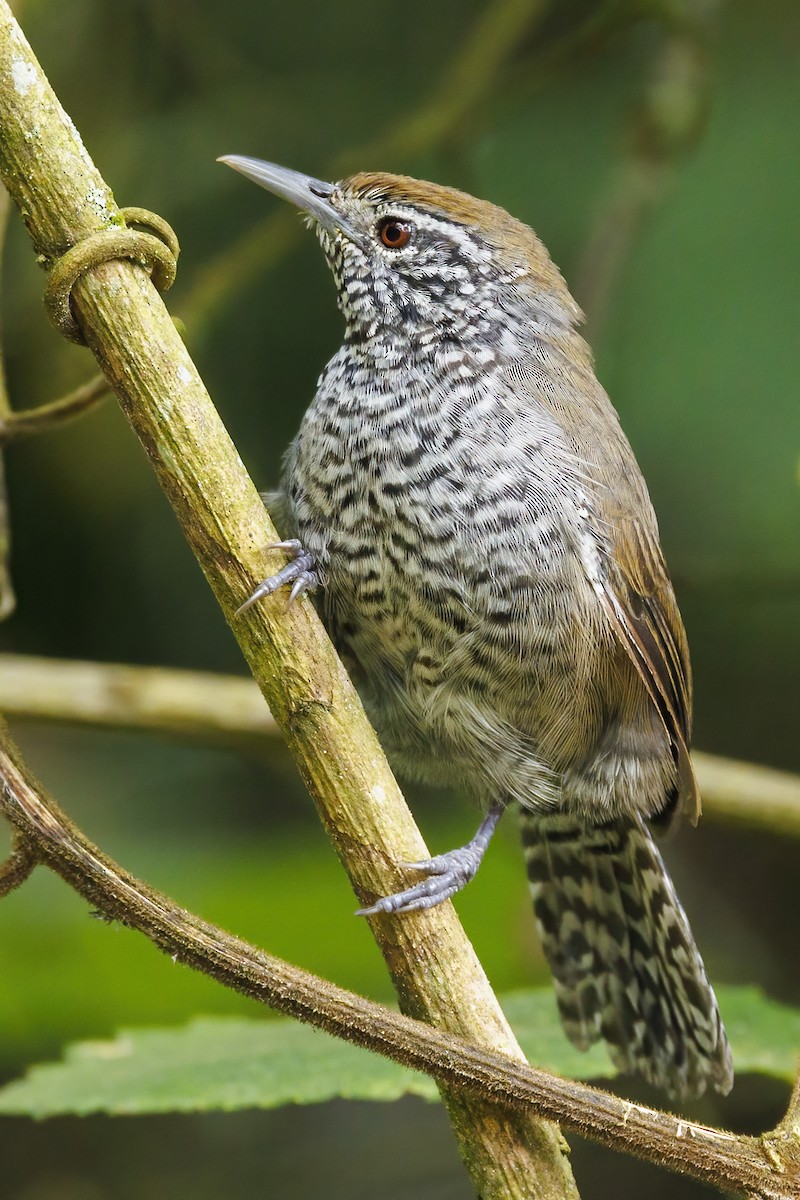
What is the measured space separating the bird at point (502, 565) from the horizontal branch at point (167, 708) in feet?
0.94

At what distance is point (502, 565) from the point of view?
2180mm

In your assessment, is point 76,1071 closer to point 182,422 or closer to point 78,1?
point 182,422

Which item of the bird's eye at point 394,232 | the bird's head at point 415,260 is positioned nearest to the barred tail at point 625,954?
the bird's head at point 415,260

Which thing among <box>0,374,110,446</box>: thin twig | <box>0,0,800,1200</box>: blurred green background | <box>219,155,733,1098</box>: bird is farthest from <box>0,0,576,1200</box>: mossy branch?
<box>0,0,800,1200</box>: blurred green background

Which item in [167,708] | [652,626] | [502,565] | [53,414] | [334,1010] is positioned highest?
[53,414]

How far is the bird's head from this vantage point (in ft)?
8.05

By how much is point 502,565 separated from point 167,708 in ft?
3.84

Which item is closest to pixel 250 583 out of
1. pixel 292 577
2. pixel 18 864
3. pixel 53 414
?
pixel 292 577

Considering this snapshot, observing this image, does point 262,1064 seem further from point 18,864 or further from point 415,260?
point 415,260

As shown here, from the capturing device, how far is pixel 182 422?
1649 mm

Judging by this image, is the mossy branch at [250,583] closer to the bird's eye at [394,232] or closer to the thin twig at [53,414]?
the thin twig at [53,414]

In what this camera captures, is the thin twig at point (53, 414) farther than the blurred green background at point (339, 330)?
No

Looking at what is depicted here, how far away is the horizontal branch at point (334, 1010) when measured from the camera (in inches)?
60.1

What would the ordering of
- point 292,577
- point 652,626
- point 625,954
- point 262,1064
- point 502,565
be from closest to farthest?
point 292,577, point 502,565, point 262,1064, point 652,626, point 625,954
